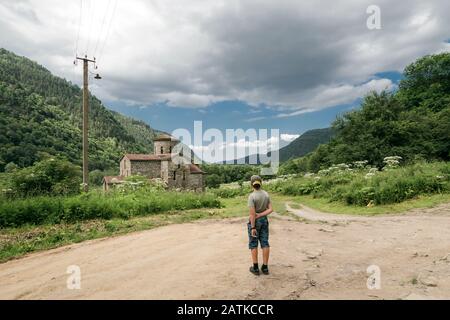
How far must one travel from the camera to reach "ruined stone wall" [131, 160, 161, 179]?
47000 mm

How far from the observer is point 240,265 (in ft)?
19.5

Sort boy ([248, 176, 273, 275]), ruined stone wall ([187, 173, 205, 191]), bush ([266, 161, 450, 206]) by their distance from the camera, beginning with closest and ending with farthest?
boy ([248, 176, 273, 275]), bush ([266, 161, 450, 206]), ruined stone wall ([187, 173, 205, 191])

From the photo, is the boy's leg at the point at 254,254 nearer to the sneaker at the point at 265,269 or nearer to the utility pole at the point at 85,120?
the sneaker at the point at 265,269

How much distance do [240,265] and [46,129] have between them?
5042 inches

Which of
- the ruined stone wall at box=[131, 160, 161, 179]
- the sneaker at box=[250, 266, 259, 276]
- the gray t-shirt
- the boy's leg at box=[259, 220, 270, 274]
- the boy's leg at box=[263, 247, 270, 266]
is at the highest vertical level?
the ruined stone wall at box=[131, 160, 161, 179]

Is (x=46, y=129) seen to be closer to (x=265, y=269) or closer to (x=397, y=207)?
(x=397, y=207)

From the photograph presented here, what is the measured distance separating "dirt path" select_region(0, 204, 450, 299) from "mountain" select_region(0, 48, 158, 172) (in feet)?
256

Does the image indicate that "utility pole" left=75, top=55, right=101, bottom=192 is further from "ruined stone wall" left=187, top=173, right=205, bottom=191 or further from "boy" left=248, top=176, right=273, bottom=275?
"ruined stone wall" left=187, top=173, right=205, bottom=191

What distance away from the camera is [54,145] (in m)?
104

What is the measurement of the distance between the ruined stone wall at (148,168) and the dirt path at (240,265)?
1504 inches

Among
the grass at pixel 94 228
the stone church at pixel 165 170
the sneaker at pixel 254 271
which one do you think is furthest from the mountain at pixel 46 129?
the sneaker at pixel 254 271

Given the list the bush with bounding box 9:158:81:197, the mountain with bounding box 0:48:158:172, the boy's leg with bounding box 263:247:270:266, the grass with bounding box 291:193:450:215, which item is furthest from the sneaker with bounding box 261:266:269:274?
the mountain with bounding box 0:48:158:172
